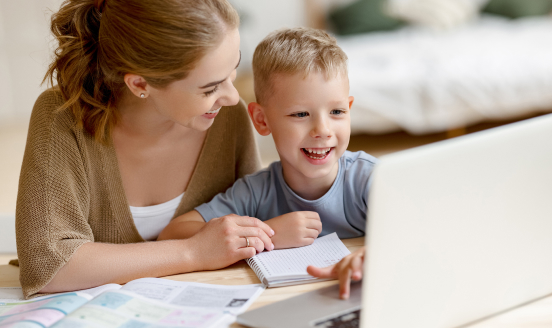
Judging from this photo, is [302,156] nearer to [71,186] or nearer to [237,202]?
[237,202]

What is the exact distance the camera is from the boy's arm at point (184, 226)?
3.83 feet

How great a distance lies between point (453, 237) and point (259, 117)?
63 centimetres

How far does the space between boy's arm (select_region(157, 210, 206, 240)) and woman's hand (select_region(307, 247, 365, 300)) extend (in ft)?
1.13

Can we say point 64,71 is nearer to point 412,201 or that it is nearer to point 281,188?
point 281,188

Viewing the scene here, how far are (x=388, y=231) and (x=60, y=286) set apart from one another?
2.12ft

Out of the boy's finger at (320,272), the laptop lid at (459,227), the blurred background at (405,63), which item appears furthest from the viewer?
the blurred background at (405,63)

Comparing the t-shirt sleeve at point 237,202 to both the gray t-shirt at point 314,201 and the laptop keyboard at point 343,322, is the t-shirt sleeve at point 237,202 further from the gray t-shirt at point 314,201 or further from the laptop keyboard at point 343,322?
the laptop keyboard at point 343,322

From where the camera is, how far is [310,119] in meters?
1.12

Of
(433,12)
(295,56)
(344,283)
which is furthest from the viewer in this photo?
(433,12)

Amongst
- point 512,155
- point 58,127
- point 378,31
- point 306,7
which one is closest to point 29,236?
point 58,127

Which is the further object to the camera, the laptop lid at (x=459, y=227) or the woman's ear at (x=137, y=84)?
the woman's ear at (x=137, y=84)

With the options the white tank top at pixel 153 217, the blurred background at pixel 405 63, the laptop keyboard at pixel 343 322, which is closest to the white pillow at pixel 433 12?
the blurred background at pixel 405 63

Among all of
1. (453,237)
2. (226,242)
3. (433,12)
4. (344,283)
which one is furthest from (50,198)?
(433,12)

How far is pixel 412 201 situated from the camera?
0.63m
